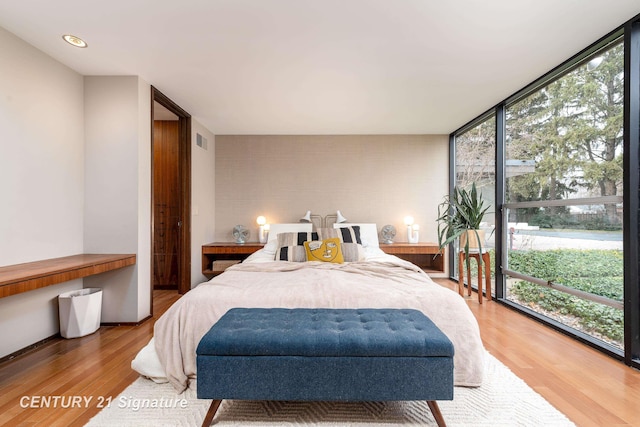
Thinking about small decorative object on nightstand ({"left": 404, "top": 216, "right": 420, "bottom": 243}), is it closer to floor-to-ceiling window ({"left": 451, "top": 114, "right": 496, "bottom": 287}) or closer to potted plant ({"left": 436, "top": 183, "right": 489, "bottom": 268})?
floor-to-ceiling window ({"left": 451, "top": 114, "right": 496, "bottom": 287})

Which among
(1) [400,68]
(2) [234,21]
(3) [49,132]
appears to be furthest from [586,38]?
(3) [49,132]

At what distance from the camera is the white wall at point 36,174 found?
7.98 ft

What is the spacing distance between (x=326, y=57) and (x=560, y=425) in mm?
2870

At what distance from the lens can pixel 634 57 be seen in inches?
90.2

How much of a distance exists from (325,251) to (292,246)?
1.41 ft

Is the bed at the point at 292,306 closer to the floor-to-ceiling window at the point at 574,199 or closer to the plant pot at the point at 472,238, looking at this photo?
the floor-to-ceiling window at the point at 574,199

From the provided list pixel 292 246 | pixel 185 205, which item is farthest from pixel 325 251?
pixel 185 205

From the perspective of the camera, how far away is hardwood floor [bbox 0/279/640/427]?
172 centimetres

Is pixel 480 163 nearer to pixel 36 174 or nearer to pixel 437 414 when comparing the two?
pixel 437 414

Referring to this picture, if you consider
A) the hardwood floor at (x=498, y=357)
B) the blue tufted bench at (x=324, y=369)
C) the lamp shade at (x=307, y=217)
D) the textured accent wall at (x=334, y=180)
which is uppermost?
the textured accent wall at (x=334, y=180)

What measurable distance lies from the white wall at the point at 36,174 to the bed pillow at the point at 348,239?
8.63 feet

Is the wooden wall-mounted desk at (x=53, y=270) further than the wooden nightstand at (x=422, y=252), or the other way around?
the wooden nightstand at (x=422, y=252)

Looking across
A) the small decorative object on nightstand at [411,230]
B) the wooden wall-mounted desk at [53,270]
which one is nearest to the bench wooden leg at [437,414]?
the wooden wall-mounted desk at [53,270]

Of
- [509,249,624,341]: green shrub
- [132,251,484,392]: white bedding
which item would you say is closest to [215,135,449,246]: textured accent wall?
[509,249,624,341]: green shrub
